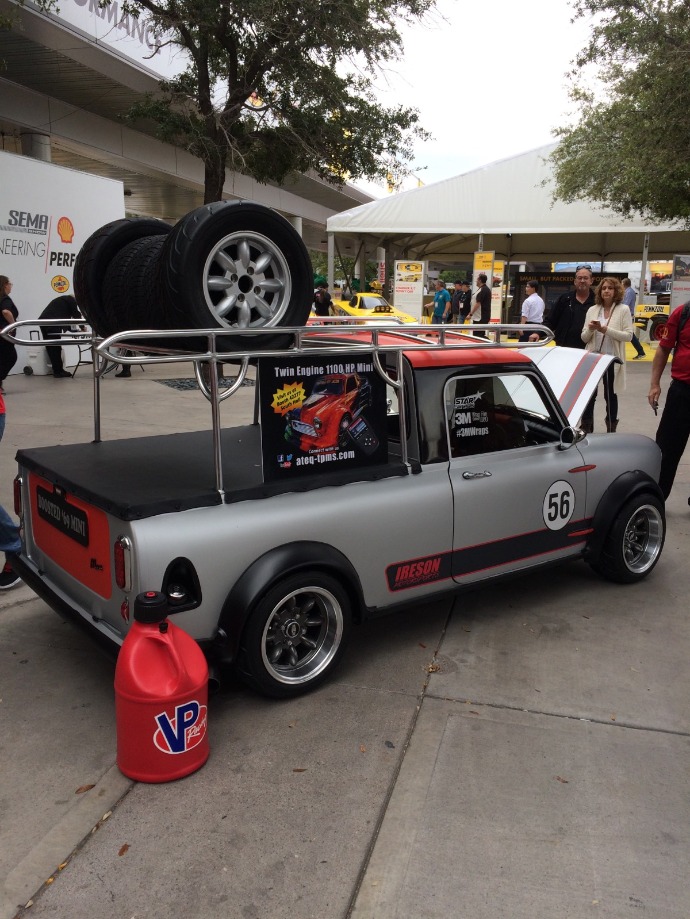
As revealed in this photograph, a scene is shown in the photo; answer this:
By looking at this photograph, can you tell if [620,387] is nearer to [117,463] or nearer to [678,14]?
[117,463]

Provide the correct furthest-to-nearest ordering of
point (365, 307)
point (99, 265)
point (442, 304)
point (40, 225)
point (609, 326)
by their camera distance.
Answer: point (365, 307) → point (442, 304) → point (40, 225) → point (609, 326) → point (99, 265)

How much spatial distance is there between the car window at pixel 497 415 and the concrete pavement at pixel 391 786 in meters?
1.04

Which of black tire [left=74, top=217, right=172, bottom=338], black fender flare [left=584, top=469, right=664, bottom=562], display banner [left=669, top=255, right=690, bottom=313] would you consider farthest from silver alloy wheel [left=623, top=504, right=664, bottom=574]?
display banner [left=669, top=255, right=690, bottom=313]

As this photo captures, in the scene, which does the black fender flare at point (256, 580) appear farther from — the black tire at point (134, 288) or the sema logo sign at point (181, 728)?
the black tire at point (134, 288)

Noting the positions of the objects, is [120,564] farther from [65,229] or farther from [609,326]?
[65,229]

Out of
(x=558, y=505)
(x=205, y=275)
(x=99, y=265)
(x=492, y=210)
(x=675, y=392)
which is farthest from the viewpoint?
(x=492, y=210)

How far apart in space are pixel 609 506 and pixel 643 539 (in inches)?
23.2

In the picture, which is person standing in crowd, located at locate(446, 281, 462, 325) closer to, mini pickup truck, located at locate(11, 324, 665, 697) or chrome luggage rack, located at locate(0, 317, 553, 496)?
mini pickup truck, located at locate(11, 324, 665, 697)

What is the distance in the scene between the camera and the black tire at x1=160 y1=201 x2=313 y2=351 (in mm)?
3191

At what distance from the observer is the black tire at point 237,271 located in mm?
3191

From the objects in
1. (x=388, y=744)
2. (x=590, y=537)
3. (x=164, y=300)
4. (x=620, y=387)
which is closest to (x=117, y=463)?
(x=164, y=300)

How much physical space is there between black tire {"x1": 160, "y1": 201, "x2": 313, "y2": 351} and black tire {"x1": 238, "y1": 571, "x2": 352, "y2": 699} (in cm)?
109

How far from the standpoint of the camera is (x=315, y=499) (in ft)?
11.3

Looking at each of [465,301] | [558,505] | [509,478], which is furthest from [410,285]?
[509,478]
